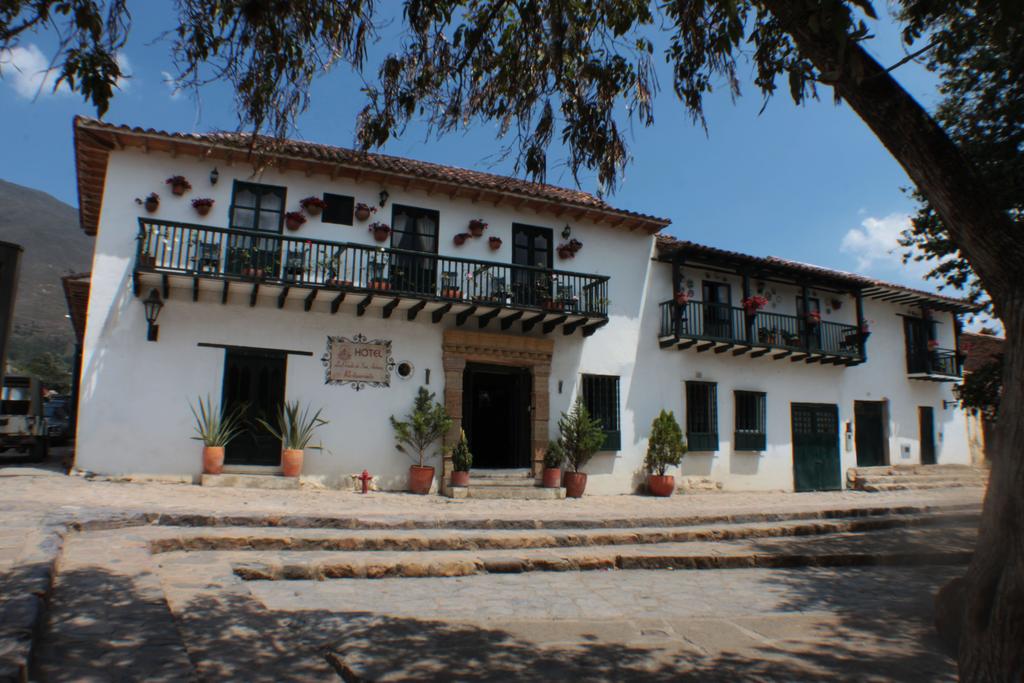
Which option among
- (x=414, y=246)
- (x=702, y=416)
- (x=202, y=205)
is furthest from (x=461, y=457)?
(x=202, y=205)

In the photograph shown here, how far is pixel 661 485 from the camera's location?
13203mm

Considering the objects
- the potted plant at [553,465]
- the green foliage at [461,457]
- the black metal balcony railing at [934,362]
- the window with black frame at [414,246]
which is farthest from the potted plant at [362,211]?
the black metal balcony railing at [934,362]

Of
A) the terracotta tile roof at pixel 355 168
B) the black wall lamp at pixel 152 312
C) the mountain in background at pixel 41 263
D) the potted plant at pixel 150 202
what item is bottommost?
the black wall lamp at pixel 152 312

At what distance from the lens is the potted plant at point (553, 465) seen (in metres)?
12.4

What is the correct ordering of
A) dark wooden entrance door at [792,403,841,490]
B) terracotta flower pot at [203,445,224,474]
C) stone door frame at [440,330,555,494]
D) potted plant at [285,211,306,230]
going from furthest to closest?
1. dark wooden entrance door at [792,403,841,490]
2. stone door frame at [440,330,555,494]
3. potted plant at [285,211,306,230]
4. terracotta flower pot at [203,445,224,474]

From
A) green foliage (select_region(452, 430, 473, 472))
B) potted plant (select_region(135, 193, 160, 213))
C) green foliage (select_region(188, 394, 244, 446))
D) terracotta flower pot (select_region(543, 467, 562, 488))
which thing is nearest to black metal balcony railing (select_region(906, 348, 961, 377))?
terracotta flower pot (select_region(543, 467, 562, 488))

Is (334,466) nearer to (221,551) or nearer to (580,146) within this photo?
(221,551)

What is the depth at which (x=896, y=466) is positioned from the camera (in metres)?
17.3

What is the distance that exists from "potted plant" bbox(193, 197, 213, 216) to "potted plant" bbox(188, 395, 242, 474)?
3.15 m

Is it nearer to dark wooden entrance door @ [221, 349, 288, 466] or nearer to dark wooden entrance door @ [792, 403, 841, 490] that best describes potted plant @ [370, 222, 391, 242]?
dark wooden entrance door @ [221, 349, 288, 466]

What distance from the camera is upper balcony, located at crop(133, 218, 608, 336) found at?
1038cm

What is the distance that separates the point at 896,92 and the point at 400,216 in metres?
10.2

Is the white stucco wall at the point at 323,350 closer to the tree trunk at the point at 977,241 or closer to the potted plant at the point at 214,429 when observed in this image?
the potted plant at the point at 214,429

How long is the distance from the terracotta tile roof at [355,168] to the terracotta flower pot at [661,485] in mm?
5481
